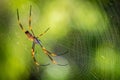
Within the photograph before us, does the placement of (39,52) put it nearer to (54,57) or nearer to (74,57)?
(54,57)

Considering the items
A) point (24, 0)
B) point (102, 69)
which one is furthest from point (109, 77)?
point (24, 0)

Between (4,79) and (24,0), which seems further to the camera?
(4,79)

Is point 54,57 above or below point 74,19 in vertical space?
below

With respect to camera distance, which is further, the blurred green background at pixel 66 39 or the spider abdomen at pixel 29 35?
the spider abdomen at pixel 29 35

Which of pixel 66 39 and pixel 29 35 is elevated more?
pixel 29 35

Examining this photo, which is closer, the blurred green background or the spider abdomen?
the blurred green background

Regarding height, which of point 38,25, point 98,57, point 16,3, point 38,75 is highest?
point 16,3

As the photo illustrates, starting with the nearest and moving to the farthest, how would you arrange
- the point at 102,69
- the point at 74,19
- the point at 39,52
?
the point at 102,69 → the point at 74,19 → the point at 39,52

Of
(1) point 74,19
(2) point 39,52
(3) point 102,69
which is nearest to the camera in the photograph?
(3) point 102,69
